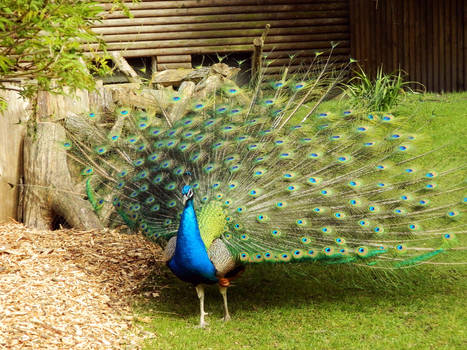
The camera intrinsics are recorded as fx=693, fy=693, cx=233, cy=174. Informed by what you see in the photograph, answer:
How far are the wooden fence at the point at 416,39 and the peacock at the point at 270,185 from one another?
345 inches

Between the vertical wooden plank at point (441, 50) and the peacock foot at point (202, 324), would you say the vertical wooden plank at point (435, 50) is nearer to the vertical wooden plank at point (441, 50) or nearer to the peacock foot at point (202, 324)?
the vertical wooden plank at point (441, 50)

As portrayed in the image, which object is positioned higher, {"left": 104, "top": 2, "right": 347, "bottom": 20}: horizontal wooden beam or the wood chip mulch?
{"left": 104, "top": 2, "right": 347, "bottom": 20}: horizontal wooden beam

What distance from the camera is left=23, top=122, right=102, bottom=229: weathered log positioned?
744cm

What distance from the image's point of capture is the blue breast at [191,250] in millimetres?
5426

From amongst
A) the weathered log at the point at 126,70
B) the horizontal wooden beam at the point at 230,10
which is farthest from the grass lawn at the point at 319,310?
the horizontal wooden beam at the point at 230,10

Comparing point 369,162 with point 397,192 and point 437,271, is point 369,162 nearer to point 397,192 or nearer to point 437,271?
point 397,192

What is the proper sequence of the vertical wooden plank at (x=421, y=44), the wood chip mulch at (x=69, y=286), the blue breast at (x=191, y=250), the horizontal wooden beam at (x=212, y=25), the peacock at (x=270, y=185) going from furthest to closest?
the vertical wooden plank at (x=421, y=44) → the horizontal wooden beam at (x=212, y=25) → the peacock at (x=270, y=185) → the blue breast at (x=191, y=250) → the wood chip mulch at (x=69, y=286)

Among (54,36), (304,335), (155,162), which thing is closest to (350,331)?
(304,335)

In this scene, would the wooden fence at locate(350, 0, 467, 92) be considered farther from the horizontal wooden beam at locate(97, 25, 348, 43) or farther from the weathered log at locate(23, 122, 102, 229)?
the weathered log at locate(23, 122, 102, 229)

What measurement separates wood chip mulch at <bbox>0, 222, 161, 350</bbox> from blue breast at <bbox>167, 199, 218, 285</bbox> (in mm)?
691

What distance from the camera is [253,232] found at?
5625 millimetres

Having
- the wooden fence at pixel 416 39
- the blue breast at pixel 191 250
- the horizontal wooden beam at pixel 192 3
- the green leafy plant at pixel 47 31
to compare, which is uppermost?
the horizontal wooden beam at pixel 192 3

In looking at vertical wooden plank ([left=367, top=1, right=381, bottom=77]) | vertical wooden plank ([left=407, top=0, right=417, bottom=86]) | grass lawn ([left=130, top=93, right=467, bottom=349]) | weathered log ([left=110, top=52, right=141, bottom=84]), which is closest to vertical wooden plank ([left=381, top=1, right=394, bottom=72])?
vertical wooden plank ([left=367, top=1, right=381, bottom=77])

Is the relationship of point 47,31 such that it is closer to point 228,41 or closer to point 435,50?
point 228,41
